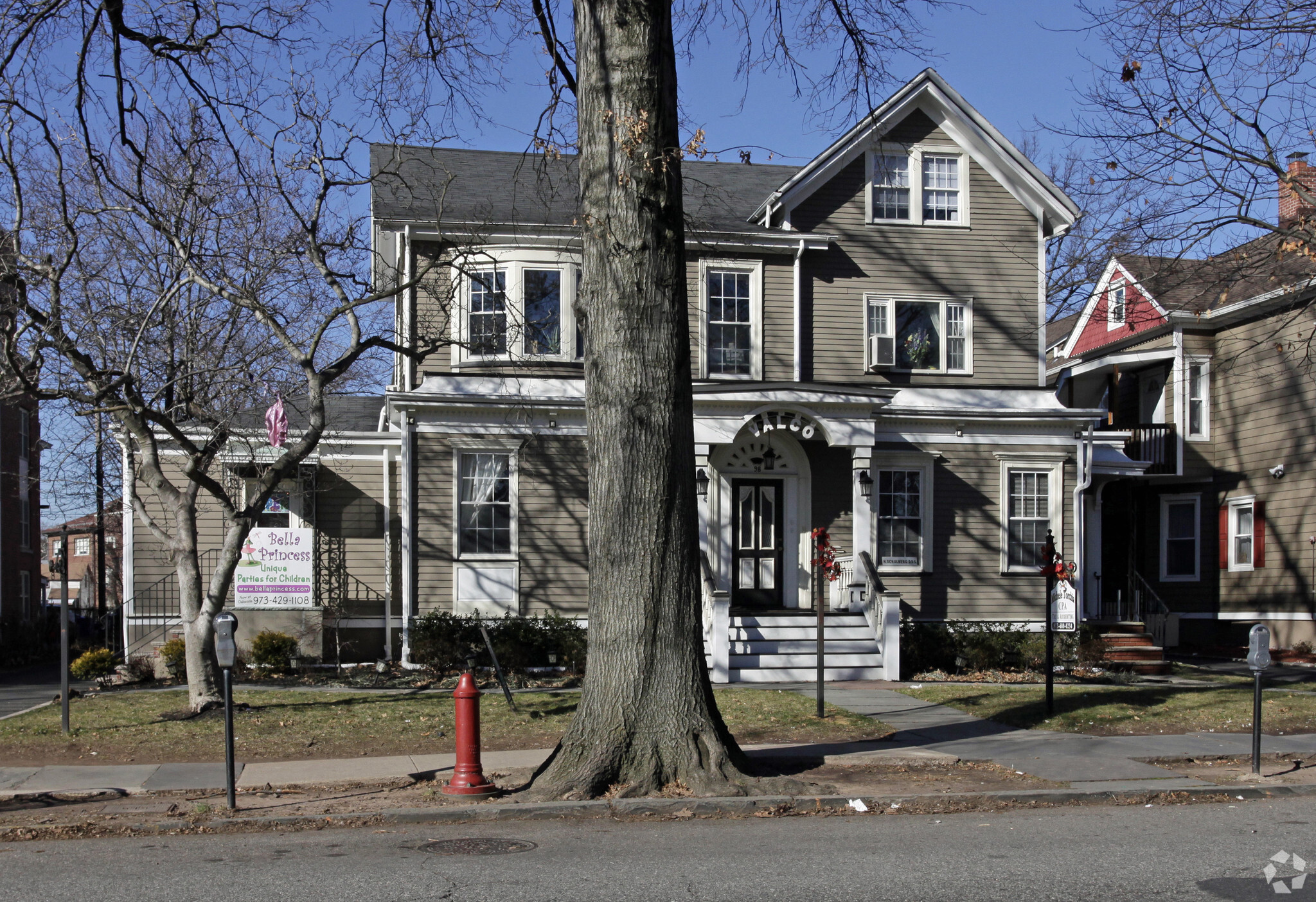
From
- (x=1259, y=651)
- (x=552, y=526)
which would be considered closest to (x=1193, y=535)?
(x=552, y=526)

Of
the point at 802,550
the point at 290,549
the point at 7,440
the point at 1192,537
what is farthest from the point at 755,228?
the point at 7,440

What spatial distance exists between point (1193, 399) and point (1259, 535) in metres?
3.24

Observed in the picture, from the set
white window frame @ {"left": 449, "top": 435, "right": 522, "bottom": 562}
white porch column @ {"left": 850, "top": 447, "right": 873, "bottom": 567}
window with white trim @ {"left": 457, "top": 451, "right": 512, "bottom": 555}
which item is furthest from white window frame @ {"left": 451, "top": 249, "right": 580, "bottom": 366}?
white porch column @ {"left": 850, "top": 447, "right": 873, "bottom": 567}

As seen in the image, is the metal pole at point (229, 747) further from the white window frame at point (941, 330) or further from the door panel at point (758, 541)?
the white window frame at point (941, 330)

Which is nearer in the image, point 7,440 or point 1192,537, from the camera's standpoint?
point 1192,537

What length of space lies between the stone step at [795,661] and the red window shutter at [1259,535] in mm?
10821

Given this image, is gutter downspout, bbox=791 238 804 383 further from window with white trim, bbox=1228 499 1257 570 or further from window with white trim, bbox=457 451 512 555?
window with white trim, bbox=1228 499 1257 570

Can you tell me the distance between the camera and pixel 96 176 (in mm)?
13445

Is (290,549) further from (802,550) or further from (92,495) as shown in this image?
(92,495)

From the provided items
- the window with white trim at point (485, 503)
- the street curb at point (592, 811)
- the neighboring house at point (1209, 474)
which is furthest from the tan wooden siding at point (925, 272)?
the street curb at point (592, 811)

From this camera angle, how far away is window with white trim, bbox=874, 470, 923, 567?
1992 cm

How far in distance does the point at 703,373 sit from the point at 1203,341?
40.6 feet

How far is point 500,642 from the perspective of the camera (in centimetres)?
1786

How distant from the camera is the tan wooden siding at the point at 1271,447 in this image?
Answer: 22.9 m
